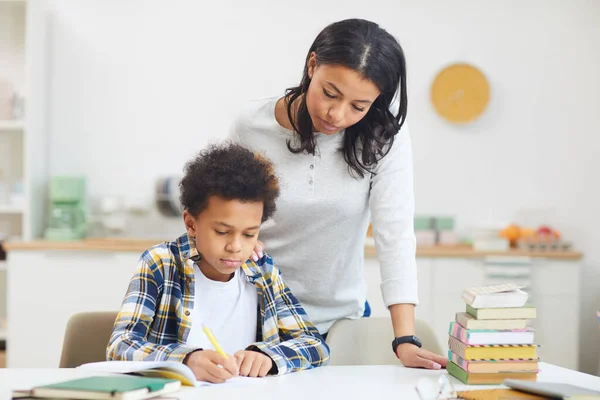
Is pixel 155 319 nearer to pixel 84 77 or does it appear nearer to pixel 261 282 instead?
pixel 261 282

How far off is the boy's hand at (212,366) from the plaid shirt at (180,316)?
5 centimetres

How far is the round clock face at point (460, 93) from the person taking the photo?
4.02 meters

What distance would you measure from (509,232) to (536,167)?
511mm

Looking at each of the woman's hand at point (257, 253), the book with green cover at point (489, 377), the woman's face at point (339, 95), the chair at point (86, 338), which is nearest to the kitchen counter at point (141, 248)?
the chair at point (86, 338)

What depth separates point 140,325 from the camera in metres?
1.50

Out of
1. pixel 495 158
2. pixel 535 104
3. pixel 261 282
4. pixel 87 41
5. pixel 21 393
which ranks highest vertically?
pixel 87 41

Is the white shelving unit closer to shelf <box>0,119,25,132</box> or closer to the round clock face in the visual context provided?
shelf <box>0,119,25,132</box>

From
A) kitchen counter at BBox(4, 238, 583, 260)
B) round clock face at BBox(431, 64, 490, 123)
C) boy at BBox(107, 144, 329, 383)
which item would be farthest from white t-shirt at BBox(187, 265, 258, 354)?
round clock face at BBox(431, 64, 490, 123)

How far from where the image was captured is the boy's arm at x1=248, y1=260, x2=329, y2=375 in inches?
57.8

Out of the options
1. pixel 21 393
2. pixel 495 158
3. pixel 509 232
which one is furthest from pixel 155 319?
pixel 495 158

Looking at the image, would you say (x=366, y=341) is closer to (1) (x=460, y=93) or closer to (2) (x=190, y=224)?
(2) (x=190, y=224)

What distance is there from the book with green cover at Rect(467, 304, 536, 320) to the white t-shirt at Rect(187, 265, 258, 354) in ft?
1.68

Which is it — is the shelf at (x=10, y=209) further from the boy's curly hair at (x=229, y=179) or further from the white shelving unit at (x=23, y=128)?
the boy's curly hair at (x=229, y=179)

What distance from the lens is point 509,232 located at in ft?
12.4
